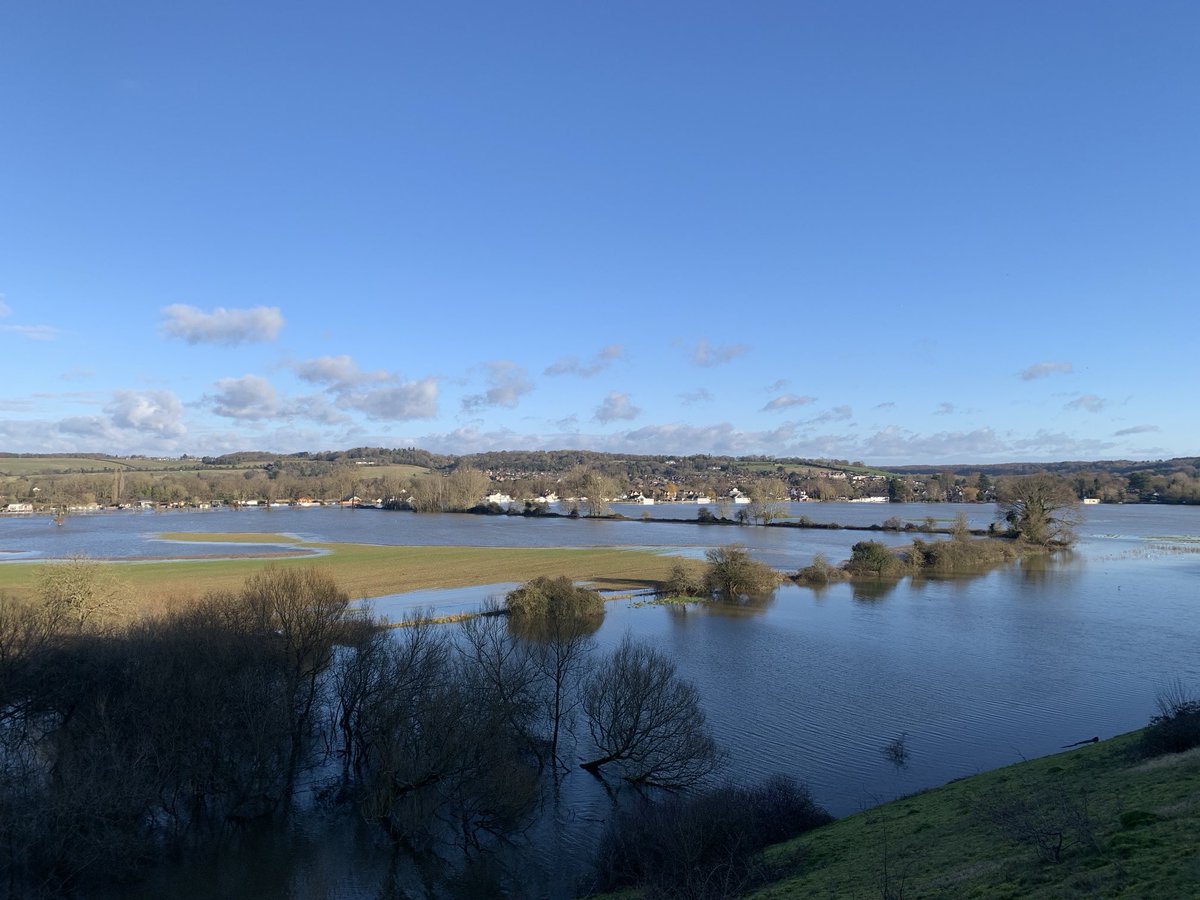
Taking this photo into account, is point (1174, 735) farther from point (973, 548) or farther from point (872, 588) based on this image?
point (973, 548)

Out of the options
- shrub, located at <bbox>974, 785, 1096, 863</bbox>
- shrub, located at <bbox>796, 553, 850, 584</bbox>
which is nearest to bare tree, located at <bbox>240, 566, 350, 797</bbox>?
shrub, located at <bbox>974, 785, 1096, 863</bbox>

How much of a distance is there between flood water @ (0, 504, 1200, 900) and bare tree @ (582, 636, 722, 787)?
1.10 m

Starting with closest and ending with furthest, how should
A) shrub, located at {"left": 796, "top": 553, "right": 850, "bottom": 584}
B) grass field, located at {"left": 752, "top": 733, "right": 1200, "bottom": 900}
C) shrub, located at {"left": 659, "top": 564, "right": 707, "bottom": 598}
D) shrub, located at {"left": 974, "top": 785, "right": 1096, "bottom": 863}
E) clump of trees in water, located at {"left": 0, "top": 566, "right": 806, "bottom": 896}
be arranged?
grass field, located at {"left": 752, "top": 733, "right": 1200, "bottom": 900}, shrub, located at {"left": 974, "top": 785, "right": 1096, "bottom": 863}, clump of trees in water, located at {"left": 0, "top": 566, "right": 806, "bottom": 896}, shrub, located at {"left": 659, "top": 564, "right": 707, "bottom": 598}, shrub, located at {"left": 796, "top": 553, "right": 850, "bottom": 584}

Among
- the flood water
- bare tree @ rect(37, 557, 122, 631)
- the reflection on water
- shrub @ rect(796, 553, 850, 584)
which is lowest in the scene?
the flood water

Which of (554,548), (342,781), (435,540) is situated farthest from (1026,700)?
(435,540)

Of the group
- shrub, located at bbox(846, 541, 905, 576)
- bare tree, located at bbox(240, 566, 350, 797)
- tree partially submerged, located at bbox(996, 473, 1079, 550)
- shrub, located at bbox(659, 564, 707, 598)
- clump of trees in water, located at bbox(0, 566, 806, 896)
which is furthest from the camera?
tree partially submerged, located at bbox(996, 473, 1079, 550)

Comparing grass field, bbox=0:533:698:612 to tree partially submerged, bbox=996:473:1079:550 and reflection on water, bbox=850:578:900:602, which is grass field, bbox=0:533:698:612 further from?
tree partially submerged, bbox=996:473:1079:550

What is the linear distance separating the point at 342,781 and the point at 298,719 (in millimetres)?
2408

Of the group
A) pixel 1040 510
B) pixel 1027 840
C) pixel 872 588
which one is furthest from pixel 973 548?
pixel 1027 840

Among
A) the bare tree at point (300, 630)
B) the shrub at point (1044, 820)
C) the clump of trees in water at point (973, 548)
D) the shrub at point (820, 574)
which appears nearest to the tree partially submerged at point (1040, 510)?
the clump of trees in water at point (973, 548)

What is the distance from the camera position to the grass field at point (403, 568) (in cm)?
5069

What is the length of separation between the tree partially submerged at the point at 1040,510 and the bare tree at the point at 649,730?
67.8m

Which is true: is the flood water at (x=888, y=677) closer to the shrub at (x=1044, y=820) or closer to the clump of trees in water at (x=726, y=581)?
the clump of trees in water at (x=726, y=581)

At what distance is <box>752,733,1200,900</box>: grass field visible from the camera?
9.50 meters
